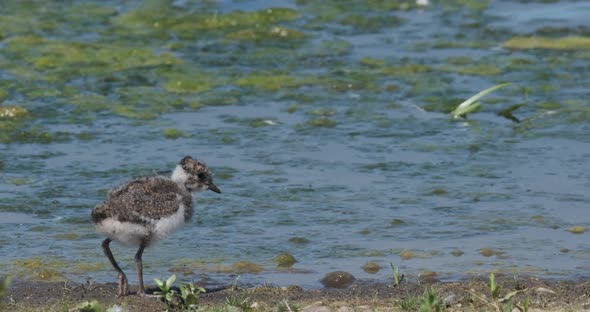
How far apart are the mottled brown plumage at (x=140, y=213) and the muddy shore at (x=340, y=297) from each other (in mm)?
336

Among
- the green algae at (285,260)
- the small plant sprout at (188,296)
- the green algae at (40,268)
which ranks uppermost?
the small plant sprout at (188,296)

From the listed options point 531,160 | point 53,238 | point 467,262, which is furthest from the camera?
point 531,160

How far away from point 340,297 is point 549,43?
27.2 feet

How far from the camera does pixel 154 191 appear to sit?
859cm

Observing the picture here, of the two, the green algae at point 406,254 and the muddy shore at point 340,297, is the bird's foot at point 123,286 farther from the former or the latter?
the green algae at point 406,254

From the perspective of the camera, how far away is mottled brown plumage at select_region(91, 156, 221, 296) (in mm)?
8364

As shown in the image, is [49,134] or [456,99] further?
[456,99]

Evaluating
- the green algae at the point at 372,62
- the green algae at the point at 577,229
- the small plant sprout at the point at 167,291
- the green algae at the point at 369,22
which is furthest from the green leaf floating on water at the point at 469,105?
the small plant sprout at the point at 167,291

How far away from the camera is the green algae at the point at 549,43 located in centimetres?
1580

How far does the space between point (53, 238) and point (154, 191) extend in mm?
1726

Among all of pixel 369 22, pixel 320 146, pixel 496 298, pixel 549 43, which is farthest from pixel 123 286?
pixel 369 22

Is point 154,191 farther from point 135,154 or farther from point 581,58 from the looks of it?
point 581,58

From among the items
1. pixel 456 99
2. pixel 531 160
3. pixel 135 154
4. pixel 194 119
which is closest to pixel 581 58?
pixel 456 99

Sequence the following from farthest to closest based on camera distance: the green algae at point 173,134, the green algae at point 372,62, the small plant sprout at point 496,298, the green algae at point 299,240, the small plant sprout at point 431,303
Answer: the green algae at point 372,62 → the green algae at point 173,134 → the green algae at point 299,240 → the small plant sprout at point 496,298 → the small plant sprout at point 431,303
